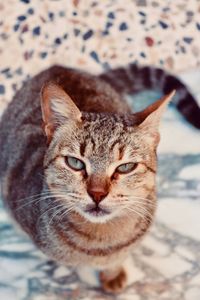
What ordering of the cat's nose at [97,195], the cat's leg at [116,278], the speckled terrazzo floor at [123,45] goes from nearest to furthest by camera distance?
the cat's nose at [97,195], the cat's leg at [116,278], the speckled terrazzo floor at [123,45]

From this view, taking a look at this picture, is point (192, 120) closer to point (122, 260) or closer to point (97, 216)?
point (122, 260)

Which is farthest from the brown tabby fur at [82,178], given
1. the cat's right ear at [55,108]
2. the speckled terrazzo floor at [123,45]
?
the speckled terrazzo floor at [123,45]

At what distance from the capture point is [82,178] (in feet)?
4.88

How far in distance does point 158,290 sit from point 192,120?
2.28ft

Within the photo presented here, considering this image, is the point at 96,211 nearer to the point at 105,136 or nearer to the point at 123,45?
the point at 105,136

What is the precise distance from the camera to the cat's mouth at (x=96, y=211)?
1.50 metres

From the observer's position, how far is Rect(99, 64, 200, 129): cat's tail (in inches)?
88.1

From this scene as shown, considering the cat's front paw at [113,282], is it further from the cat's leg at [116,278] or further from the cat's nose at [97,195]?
the cat's nose at [97,195]

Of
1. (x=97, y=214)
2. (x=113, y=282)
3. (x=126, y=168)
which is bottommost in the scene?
(x=113, y=282)

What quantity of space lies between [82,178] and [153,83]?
0.88m

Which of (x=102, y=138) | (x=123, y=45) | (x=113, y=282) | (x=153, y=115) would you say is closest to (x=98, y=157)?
(x=102, y=138)

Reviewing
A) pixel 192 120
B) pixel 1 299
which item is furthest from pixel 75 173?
pixel 192 120

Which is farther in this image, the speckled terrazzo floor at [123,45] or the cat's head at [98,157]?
the speckled terrazzo floor at [123,45]

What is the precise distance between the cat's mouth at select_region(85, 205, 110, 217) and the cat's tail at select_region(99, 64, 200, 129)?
0.80 meters
